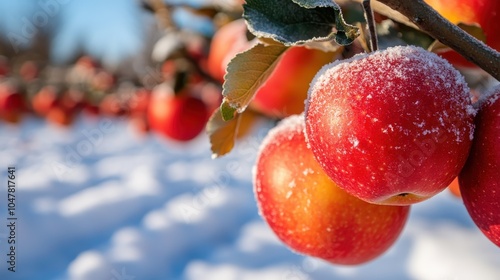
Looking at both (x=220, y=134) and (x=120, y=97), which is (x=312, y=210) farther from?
(x=120, y=97)

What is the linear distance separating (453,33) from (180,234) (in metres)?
1.53

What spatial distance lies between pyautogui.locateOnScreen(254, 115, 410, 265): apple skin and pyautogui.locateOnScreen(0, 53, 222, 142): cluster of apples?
0.51 metres

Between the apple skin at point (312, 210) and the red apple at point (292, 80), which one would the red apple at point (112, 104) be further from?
the apple skin at point (312, 210)

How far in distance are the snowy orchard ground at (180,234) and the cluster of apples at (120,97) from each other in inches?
7.1

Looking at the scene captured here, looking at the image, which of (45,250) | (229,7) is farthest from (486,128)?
(45,250)

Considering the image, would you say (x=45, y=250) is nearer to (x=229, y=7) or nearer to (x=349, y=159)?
(x=229, y=7)

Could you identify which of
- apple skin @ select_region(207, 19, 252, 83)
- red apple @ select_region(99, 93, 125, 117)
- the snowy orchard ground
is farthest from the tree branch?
red apple @ select_region(99, 93, 125, 117)

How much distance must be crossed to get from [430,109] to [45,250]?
1.70 m

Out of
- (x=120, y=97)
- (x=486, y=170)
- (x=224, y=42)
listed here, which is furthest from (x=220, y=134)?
(x=120, y=97)

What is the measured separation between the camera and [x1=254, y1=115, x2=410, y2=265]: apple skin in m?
0.32

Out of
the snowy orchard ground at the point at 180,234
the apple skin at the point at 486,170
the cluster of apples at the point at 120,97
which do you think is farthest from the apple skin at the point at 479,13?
the snowy orchard ground at the point at 180,234

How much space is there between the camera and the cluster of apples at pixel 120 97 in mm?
911

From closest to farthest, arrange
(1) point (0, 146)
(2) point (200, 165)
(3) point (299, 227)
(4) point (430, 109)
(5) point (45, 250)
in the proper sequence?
(4) point (430, 109) < (3) point (299, 227) < (5) point (45, 250) < (2) point (200, 165) < (1) point (0, 146)

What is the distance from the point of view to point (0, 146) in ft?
12.9
